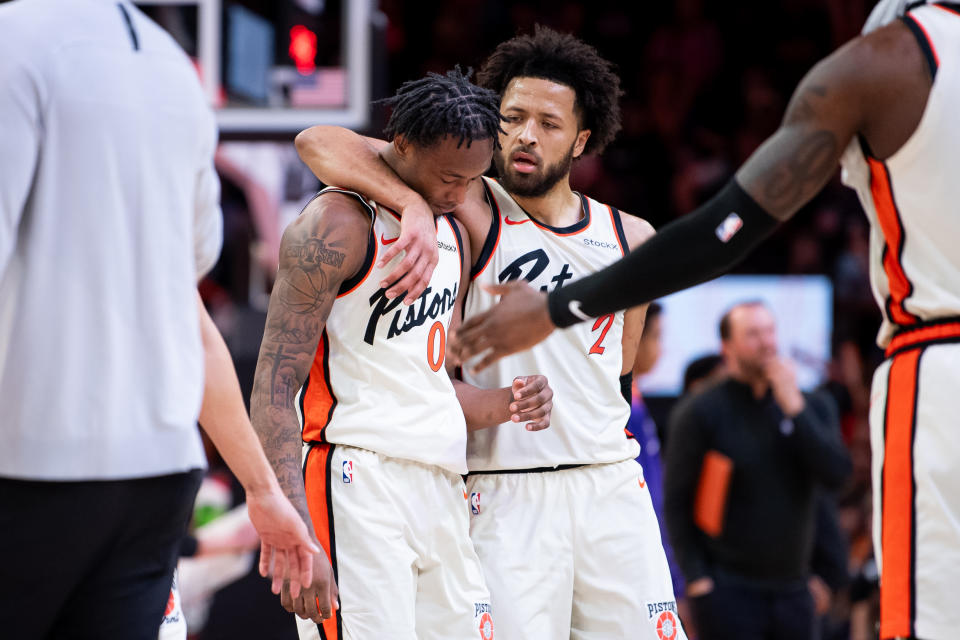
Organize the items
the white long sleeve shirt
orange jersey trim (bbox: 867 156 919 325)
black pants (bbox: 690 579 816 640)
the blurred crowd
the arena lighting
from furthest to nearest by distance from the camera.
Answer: the blurred crowd
the arena lighting
black pants (bbox: 690 579 816 640)
orange jersey trim (bbox: 867 156 919 325)
the white long sleeve shirt

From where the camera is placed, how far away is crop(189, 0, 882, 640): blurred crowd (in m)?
10.9

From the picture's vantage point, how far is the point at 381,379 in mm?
3348

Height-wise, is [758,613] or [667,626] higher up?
[667,626]

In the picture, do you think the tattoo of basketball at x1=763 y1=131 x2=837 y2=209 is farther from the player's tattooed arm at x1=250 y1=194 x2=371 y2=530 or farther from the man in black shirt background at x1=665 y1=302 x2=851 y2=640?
the man in black shirt background at x1=665 y1=302 x2=851 y2=640

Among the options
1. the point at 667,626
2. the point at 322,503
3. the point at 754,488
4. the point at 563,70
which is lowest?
the point at 754,488

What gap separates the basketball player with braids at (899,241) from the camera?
7.87ft

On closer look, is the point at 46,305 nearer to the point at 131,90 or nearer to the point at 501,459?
the point at 131,90

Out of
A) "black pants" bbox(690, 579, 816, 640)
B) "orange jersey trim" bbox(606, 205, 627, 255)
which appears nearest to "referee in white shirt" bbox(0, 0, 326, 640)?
"orange jersey trim" bbox(606, 205, 627, 255)

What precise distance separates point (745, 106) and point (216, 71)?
6239 millimetres

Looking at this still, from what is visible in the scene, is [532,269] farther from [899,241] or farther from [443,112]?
[899,241]

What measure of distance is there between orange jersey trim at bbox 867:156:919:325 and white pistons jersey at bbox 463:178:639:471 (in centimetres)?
135

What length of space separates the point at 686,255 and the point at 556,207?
1598mm

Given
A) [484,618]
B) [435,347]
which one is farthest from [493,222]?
[484,618]

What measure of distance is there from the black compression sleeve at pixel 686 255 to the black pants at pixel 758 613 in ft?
13.3
